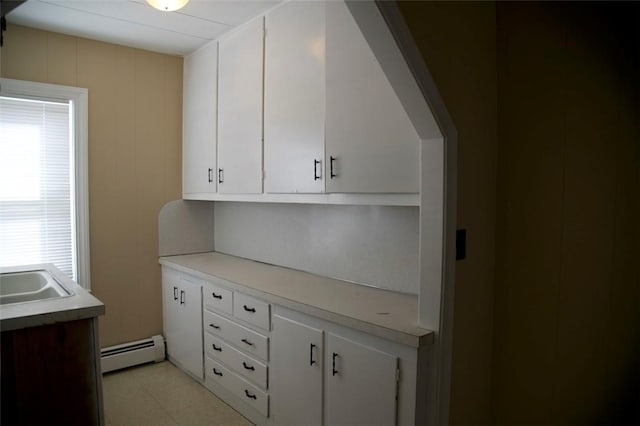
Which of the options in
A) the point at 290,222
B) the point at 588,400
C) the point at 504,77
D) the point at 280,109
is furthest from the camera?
the point at 290,222

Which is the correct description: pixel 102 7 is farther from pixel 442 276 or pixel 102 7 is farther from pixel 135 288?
pixel 442 276

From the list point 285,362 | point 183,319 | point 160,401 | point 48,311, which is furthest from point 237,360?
point 48,311

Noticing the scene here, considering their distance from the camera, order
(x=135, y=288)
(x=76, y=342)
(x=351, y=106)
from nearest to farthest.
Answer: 1. (x=76, y=342)
2. (x=351, y=106)
3. (x=135, y=288)

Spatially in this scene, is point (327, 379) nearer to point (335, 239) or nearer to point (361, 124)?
point (335, 239)

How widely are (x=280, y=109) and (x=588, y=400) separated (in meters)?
2.39

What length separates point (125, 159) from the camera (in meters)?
3.36

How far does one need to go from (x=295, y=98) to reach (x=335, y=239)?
895 millimetres

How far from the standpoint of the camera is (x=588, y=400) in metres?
2.34

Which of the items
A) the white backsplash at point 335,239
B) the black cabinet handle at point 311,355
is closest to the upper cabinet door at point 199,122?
the white backsplash at point 335,239

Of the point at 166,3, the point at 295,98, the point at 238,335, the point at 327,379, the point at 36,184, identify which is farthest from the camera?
the point at 36,184

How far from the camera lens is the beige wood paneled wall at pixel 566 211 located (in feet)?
6.31

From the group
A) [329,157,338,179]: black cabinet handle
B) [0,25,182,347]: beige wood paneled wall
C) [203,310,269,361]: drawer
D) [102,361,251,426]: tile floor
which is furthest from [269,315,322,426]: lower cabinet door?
[0,25,182,347]: beige wood paneled wall

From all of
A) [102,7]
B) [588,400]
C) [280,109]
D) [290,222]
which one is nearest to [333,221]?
[290,222]

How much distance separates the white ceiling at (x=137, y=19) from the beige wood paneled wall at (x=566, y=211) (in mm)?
1555
